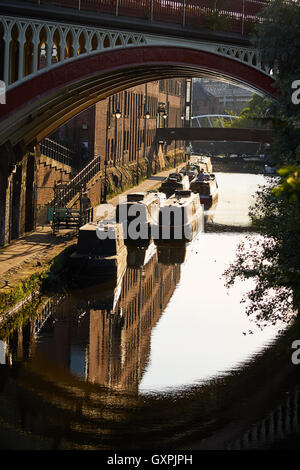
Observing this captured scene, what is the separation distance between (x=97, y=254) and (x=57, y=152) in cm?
1605

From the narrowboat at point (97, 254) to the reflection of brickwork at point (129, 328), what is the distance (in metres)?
0.91

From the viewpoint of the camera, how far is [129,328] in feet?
94.5

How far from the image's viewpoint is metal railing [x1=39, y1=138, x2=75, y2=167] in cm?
4975

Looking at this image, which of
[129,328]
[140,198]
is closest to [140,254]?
[140,198]

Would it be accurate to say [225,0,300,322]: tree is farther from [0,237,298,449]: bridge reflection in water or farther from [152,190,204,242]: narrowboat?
[152,190,204,242]: narrowboat

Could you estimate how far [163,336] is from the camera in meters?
27.9

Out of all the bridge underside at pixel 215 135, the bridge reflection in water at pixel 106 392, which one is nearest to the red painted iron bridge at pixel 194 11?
the bridge reflection in water at pixel 106 392

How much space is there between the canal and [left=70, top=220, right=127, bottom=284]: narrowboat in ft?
2.53

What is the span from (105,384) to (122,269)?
14724 millimetres

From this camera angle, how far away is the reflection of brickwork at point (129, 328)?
24.0m

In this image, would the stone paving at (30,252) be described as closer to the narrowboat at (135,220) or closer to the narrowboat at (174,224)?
the narrowboat at (135,220)

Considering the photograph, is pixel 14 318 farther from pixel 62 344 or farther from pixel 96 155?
pixel 96 155

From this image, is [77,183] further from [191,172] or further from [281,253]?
[191,172]
